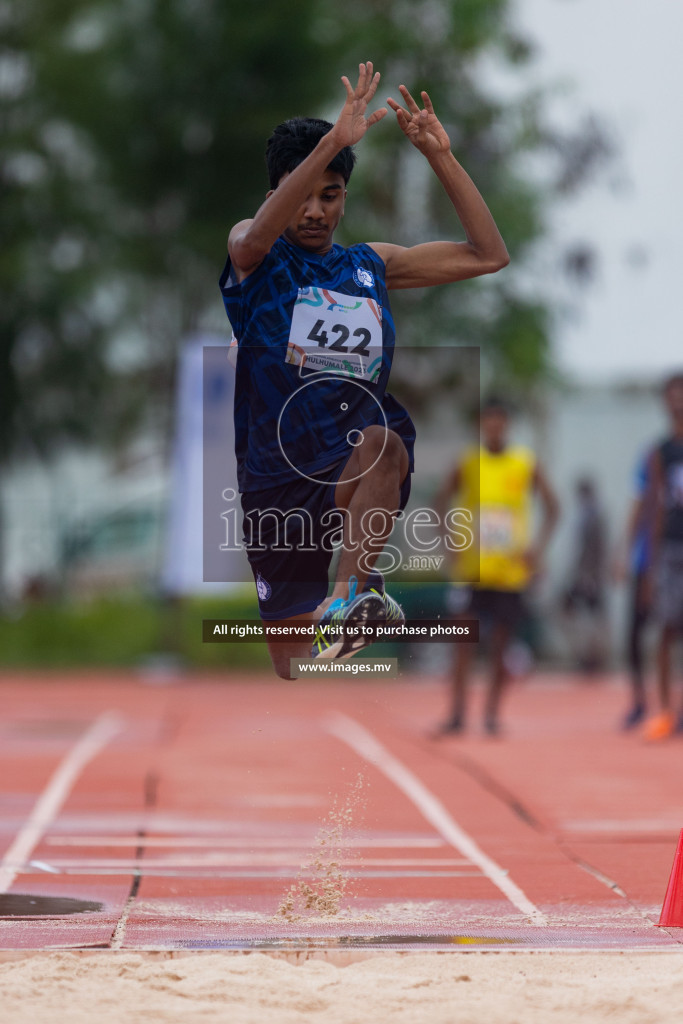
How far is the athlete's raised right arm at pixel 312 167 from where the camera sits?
4426 millimetres

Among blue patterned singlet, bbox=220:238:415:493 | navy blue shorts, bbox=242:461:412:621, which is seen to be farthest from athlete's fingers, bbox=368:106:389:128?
navy blue shorts, bbox=242:461:412:621

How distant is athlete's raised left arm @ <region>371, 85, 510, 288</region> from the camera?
4777 millimetres

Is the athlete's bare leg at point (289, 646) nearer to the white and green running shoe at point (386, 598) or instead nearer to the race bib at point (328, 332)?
the white and green running shoe at point (386, 598)

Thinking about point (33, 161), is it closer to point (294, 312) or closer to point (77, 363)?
point (77, 363)

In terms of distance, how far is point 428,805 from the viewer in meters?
7.11

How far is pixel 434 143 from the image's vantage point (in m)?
4.78

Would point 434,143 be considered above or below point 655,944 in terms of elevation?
above

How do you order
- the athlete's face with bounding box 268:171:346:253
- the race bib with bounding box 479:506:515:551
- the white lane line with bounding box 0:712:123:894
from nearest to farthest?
the athlete's face with bounding box 268:171:346:253
the white lane line with bounding box 0:712:123:894
the race bib with bounding box 479:506:515:551

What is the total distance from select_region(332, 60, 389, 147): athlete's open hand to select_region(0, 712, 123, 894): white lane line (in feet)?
8.56

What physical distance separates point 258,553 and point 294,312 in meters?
0.79

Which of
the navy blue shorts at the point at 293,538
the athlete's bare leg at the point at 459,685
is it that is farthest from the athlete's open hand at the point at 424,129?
the athlete's bare leg at the point at 459,685

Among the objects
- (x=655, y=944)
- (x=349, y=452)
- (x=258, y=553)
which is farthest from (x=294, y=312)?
(x=655, y=944)

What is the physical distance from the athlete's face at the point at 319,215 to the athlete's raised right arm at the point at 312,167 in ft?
0.42

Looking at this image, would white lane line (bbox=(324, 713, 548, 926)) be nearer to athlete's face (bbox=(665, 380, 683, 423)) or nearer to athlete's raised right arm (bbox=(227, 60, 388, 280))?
athlete's raised right arm (bbox=(227, 60, 388, 280))
